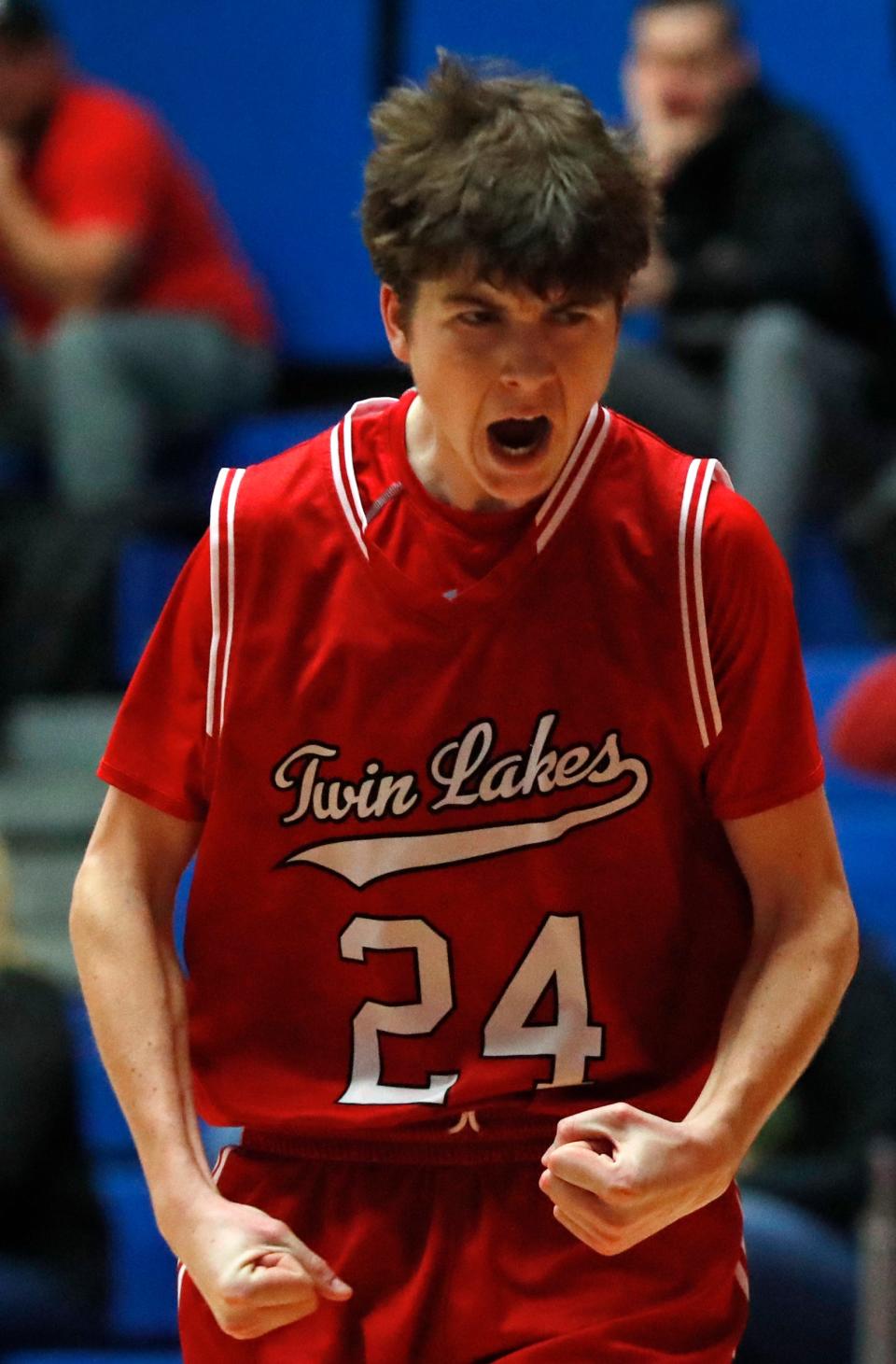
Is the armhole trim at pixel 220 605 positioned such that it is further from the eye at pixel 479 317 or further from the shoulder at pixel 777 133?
the shoulder at pixel 777 133

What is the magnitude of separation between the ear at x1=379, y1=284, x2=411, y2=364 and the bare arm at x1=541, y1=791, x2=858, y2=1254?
0.45 meters

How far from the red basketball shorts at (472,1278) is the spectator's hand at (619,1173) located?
0.13 m

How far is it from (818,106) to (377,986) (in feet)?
14.2

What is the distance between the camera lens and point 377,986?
1849 mm

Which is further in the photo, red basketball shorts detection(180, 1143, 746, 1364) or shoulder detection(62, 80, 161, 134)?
shoulder detection(62, 80, 161, 134)

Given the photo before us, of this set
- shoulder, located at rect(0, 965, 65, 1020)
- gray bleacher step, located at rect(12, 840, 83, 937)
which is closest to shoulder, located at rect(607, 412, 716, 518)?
shoulder, located at rect(0, 965, 65, 1020)

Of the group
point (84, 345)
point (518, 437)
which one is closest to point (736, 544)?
point (518, 437)

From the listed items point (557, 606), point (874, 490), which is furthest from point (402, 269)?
point (874, 490)

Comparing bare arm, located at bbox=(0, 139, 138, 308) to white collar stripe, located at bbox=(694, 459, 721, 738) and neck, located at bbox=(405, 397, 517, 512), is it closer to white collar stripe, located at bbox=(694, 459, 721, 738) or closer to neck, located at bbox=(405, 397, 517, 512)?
neck, located at bbox=(405, 397, 517, 512)

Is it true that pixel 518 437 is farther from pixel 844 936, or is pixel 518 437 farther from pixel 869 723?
pixel 869 723

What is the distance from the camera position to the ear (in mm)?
1731

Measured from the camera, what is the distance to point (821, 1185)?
3621 mm

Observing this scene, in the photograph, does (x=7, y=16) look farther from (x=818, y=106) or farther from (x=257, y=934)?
(x=257, y=934)

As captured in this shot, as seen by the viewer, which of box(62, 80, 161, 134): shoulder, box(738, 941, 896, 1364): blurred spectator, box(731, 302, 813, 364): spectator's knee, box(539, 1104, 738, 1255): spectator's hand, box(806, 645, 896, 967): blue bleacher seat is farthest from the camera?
box(62, 80, 161, 134): shoulder
